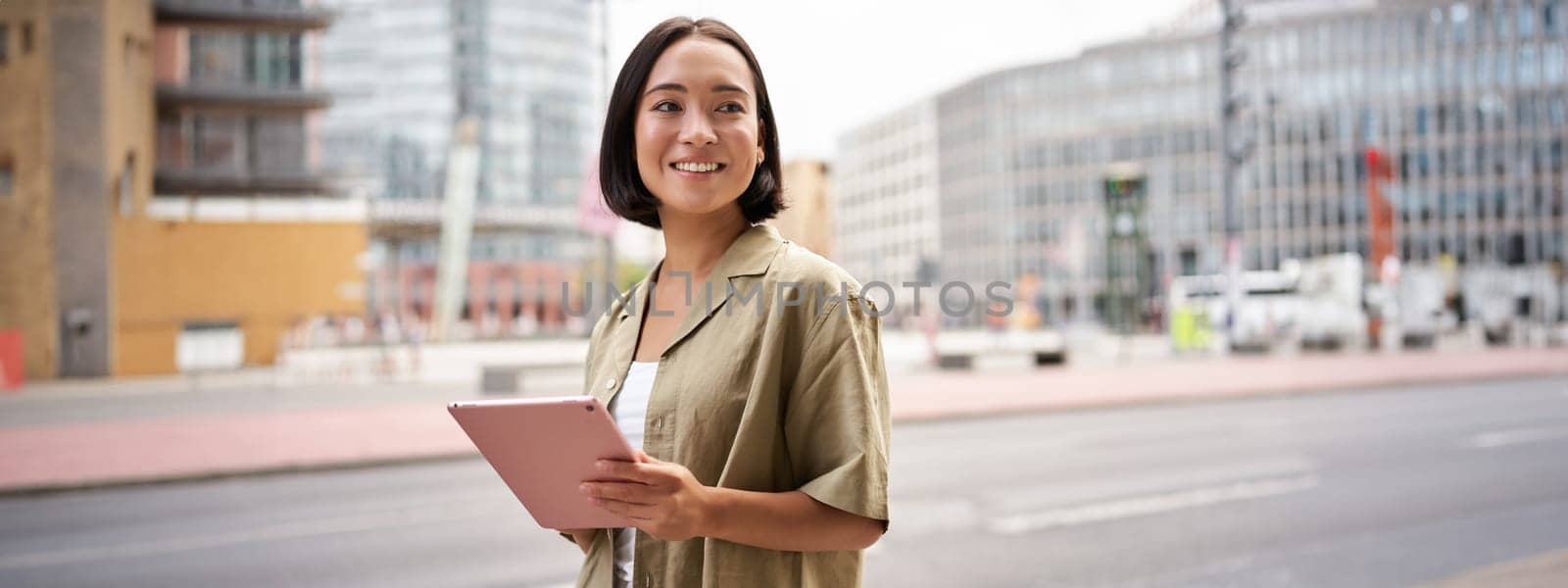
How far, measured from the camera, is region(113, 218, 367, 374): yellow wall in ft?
88.6

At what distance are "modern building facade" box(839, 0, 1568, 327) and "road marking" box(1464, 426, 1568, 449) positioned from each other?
64.0m

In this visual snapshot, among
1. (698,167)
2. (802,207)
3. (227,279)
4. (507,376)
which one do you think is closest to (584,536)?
(698,167)

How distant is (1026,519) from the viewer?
7.95 m

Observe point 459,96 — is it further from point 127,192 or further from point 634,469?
point 634,469

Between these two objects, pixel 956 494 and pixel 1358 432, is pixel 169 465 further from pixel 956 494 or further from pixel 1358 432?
pixel 1358 432

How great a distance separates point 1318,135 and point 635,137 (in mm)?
87964

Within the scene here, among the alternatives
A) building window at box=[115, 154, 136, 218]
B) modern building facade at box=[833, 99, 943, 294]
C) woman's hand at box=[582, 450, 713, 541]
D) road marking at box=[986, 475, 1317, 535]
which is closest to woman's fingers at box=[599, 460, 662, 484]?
woman's hand at box=[582, 450, 713, 541]

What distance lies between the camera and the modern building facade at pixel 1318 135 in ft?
250

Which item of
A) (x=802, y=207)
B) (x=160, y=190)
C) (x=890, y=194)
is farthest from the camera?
(x=890, y=194)

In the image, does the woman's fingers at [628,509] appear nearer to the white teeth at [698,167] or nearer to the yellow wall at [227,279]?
the white teeth at [698,167]

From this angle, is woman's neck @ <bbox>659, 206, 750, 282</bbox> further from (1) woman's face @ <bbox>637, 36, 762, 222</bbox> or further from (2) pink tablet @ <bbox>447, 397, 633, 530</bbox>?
(2) pink tablet @ <bbox>447, 397, 633, 530</bbox>

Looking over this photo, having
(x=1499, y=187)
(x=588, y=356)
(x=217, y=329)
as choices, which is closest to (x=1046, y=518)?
(x=588, y=356)

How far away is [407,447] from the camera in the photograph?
1175 centimetres

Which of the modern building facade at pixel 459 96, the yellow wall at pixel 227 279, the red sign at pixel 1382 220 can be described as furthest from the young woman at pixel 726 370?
the modern building facade at pixel 459 96
